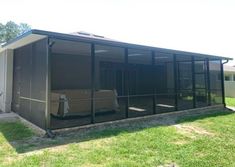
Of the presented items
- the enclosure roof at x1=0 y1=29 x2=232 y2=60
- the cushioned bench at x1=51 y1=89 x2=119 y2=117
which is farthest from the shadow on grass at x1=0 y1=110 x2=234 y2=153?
the enclosure roof at x1=0 y1=29 x2=232 y2=60

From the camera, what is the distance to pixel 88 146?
4.50m

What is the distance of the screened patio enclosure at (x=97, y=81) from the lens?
6008 millimetres

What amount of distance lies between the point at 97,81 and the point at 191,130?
753cm

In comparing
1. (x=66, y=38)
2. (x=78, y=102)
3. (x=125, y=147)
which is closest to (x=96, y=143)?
(x=125, y=147)

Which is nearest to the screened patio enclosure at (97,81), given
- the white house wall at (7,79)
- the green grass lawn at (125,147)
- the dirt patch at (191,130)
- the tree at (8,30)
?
the white house wall at (7,79)

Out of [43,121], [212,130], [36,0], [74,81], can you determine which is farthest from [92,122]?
[74,81]

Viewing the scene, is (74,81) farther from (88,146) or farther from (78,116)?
(88,146)

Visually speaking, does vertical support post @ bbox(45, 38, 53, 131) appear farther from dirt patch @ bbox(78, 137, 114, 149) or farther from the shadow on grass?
dirt patch @ bbox(78, 137, 114, 149)

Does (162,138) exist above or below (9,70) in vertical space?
below

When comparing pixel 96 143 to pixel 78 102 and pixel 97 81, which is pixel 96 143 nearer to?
pixel 78 102

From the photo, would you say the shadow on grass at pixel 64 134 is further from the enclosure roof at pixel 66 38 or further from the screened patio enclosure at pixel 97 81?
the enclosure roof at pixel 66 38

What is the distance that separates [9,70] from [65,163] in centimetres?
626

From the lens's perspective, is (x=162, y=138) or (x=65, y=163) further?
(x=162, y=138)

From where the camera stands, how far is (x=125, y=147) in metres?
4.44
